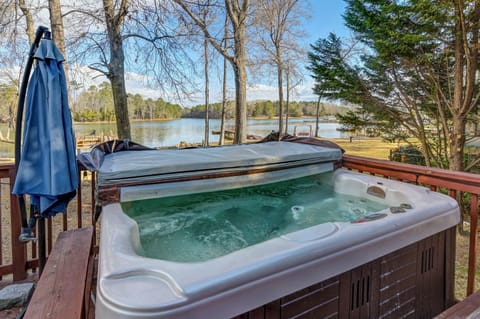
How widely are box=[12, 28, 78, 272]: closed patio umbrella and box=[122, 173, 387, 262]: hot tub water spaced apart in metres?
0.55

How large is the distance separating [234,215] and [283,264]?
4.45 feet

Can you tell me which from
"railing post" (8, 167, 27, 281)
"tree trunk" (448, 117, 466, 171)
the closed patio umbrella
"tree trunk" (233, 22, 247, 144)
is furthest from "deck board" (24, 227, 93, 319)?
"tree trunk" (233, 22, 247, 144)

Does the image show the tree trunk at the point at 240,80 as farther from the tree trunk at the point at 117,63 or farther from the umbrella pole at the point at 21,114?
the umbrella pole at the point at 21,114

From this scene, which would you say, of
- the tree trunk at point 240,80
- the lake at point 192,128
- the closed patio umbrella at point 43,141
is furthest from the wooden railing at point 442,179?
the lake at point 192,128

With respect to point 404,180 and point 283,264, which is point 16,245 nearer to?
point 283,264

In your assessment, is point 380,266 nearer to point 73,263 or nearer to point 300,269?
point 300,269

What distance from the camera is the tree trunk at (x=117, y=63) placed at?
16.6 ft

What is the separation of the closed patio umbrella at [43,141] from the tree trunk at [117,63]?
149 inches

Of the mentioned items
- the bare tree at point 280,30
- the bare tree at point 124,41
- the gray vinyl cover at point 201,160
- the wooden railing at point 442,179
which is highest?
the bare tree at point 280,30

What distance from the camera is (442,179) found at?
2.11 m

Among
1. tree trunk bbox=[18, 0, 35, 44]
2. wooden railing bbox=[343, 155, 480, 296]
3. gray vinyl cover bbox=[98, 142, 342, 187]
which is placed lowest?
wooden railing bbox=[343, 155, 480, 296]

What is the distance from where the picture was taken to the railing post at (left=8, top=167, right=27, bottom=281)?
2.11 meters

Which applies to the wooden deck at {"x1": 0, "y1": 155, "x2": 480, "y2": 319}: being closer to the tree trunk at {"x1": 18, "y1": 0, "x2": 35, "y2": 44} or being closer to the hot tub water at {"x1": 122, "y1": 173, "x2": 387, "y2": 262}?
the hot tub water at {"x1": 122, "y1": 173, "x2": 387, "y2": 262}

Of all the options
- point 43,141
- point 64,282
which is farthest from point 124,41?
point 64,282
